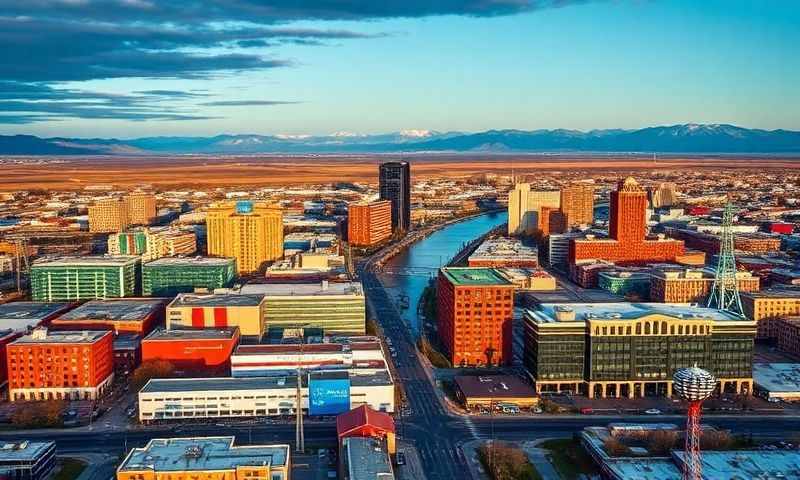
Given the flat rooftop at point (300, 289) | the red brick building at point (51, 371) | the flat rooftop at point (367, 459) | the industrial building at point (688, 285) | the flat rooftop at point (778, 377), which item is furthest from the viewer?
the industrial building at point (688, 285)

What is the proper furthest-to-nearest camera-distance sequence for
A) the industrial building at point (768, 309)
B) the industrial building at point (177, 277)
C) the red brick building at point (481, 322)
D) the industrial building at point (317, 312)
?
the industrial building at point (177, 277) < the industrial building at point (768, 309) < the industrial building at point (317, 312) < the red brick building at point (481, 322)

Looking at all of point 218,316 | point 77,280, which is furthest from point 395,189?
point 218,316

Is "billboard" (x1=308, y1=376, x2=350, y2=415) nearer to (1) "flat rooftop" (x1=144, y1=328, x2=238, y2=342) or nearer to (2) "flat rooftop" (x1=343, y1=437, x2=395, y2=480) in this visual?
(2) "flat rooftop" (x1=343, y1=437, x2=395, y2=480)

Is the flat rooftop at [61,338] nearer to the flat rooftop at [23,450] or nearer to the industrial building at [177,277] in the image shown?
the flat rooftop at [23,450]

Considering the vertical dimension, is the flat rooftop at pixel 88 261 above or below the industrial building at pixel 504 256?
above

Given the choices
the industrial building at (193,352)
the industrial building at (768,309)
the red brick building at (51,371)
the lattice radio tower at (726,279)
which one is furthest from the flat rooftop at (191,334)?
the industrial building at (768,309)

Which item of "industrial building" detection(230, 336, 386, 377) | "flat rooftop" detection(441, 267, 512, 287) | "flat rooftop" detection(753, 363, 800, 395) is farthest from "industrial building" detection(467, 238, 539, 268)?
"industrial building" detection(230, 336, 386, 377)
